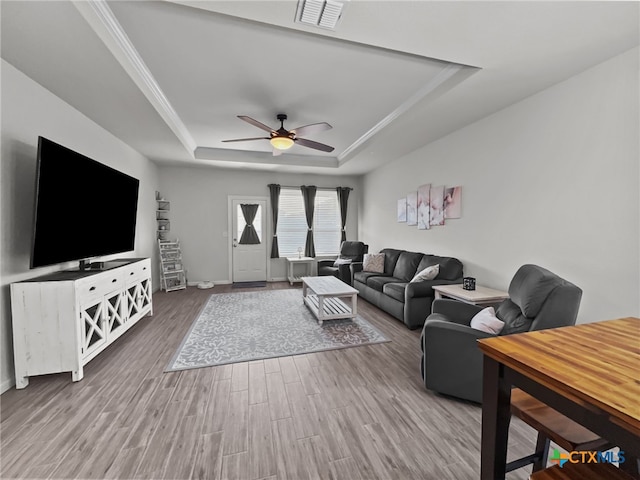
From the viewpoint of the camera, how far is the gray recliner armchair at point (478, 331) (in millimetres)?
1796

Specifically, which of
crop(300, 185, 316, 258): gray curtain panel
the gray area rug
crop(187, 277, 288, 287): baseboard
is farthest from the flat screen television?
crop(300, 185, 316, 258): gray curtain panel

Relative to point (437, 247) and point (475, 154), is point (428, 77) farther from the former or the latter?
point (437, 247)

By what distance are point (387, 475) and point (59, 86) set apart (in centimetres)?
411

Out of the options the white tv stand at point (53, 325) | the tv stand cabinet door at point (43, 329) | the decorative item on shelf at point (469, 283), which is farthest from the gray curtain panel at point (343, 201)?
the tv stand cabinet door at point (43, 329)

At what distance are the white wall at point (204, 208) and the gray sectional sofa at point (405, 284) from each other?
3238 millimetres

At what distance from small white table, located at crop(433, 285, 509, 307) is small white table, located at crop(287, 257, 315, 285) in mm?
3578

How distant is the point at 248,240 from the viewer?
658 centimetres

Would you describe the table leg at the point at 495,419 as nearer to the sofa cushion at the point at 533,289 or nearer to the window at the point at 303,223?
the sofa cushion at the point at 533,289

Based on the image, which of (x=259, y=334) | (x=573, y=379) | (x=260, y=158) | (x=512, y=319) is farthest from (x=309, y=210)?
(x=573, y=379)

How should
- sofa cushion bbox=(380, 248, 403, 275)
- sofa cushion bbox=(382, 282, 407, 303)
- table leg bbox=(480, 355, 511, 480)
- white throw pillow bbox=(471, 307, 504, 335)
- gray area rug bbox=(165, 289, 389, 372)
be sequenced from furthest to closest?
sofa cushion bbox=(380, 248, 403, 275), sofa cushion bbox=(382, 282, 407, 303), gray area rug bbox=(165, 289, 389, 372), white throw pillow bbox=(471, 307, 504, 335), table leg bbox=(480, 355, 511, 480)

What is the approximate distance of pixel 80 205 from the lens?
2.69m

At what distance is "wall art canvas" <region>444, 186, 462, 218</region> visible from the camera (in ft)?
12.7

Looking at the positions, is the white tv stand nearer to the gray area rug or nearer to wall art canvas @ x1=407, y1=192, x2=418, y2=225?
the gray area rug

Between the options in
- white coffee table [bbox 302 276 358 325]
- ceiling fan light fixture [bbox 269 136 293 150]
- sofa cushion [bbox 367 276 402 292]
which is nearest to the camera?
ceiling fan light fixture [bbox 269 136 293 150]
